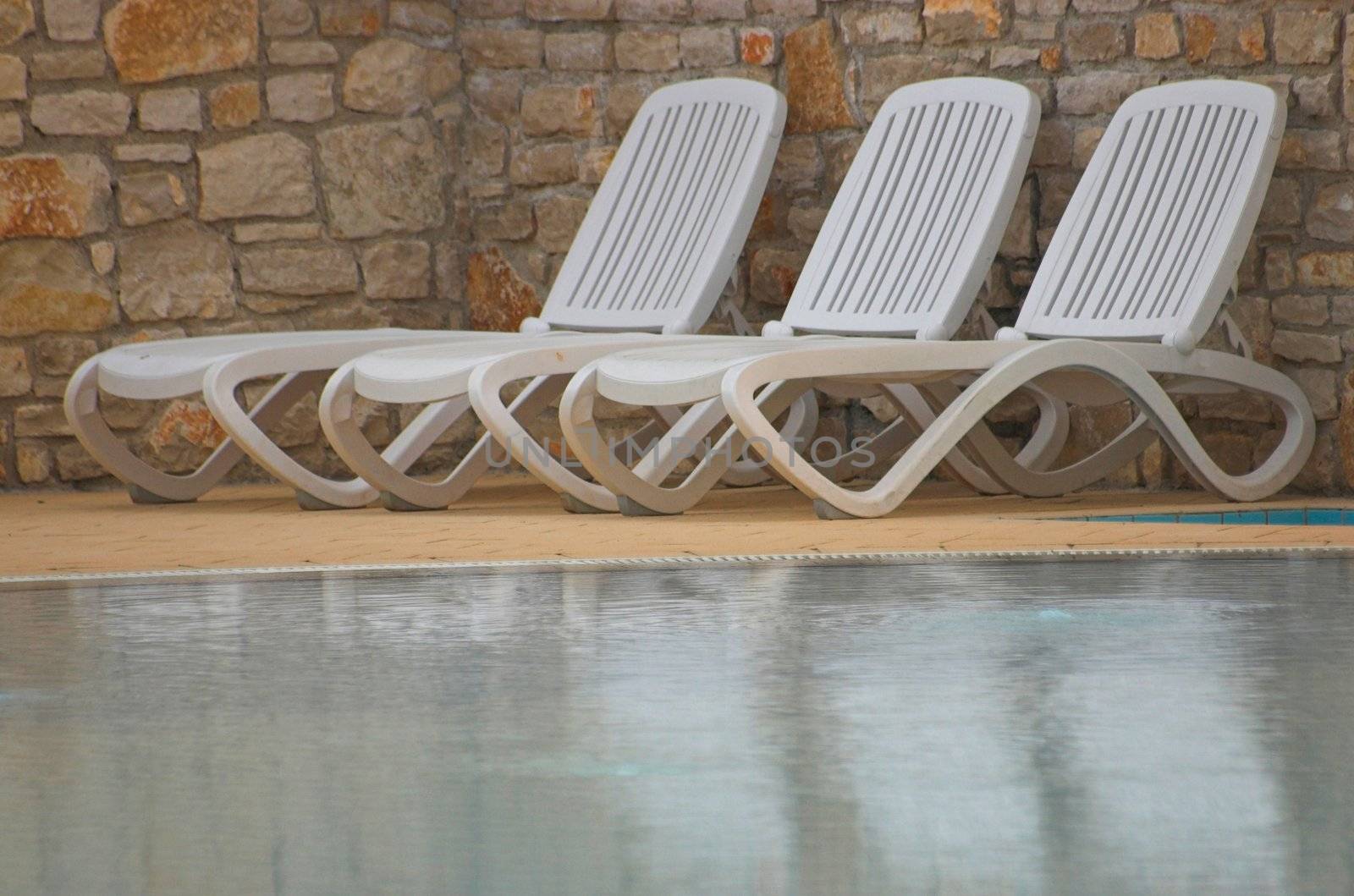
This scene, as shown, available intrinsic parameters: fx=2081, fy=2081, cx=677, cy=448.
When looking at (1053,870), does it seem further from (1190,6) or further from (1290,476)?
(1190,6)

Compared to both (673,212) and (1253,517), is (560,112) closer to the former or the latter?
(673,212)

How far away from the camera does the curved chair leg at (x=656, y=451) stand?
17.1 ft

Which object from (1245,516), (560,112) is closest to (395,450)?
(560,112)

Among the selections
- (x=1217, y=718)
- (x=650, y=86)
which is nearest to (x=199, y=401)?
(x=650, y=86)

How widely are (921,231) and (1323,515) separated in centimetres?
147

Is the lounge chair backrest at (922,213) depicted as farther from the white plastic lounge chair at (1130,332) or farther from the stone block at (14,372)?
the stone block at (14,372)

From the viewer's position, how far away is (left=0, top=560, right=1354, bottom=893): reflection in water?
171 cm

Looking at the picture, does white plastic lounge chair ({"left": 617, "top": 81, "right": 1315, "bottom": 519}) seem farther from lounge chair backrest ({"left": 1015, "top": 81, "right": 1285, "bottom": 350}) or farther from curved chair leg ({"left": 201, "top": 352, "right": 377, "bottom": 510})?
curved chair leg ({"left": 201, "top": 352, "right": 377, "bottom": 510})

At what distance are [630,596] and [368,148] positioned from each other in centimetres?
376

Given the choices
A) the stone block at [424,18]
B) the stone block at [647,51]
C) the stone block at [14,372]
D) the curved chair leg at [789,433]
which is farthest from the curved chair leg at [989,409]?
the stone block at [14,372]

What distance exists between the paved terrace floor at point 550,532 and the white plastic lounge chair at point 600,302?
7.2 inches

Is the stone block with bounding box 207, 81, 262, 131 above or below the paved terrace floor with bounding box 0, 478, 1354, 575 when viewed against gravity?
above

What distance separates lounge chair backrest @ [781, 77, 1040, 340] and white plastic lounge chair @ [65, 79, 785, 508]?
33 cm

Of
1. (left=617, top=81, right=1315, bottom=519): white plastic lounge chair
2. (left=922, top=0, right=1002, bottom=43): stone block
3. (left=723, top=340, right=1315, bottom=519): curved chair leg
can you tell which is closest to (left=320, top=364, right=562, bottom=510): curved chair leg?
(left=617, top=81, right=1315, bottom=519): white plastic lounge chair
